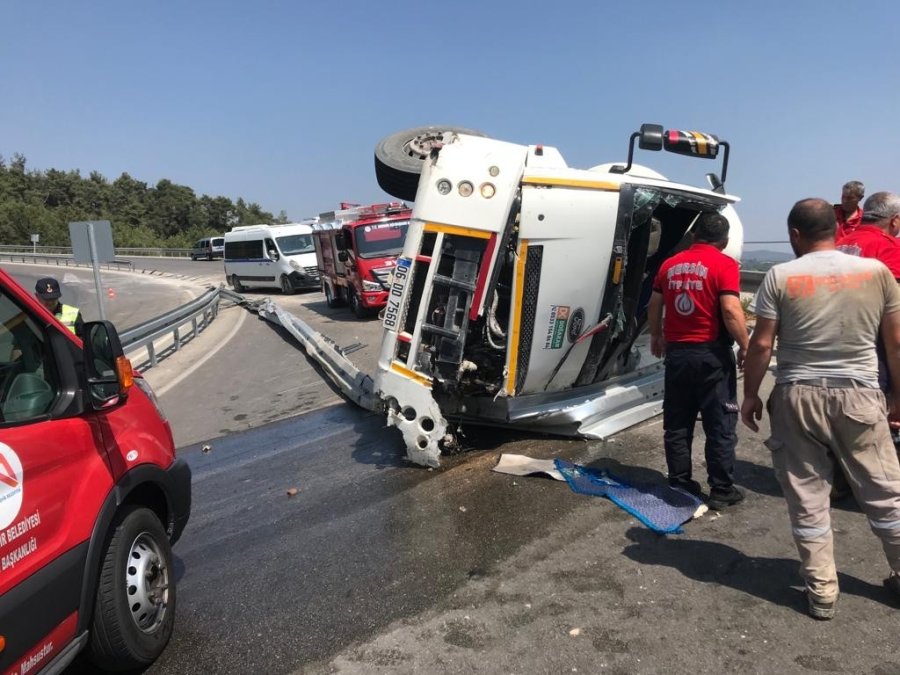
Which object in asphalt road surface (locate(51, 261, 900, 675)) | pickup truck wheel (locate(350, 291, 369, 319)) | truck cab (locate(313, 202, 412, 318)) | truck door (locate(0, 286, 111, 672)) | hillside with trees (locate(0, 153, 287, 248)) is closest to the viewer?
truck door (locate(0, 286, 111, 672))

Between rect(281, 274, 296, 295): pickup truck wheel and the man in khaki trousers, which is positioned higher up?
the man in khaki trousers

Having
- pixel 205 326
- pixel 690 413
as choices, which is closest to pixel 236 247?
pixel 205 326

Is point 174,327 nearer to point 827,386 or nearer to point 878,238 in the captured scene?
point 878,238

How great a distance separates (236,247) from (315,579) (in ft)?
74.9

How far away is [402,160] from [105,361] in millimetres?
4526

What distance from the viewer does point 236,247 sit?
24797mm

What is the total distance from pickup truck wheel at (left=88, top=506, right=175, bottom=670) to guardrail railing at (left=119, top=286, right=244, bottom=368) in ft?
22.9

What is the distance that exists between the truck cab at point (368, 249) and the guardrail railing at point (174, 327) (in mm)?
3437

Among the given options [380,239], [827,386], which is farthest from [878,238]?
[380,239]

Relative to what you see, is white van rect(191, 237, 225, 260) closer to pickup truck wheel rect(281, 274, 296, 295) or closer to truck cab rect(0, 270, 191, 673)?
pickup truck wheel rect(281, 274, 296, 295)

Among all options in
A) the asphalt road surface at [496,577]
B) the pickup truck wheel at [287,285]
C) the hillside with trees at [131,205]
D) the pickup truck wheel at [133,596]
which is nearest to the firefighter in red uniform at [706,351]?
the asphalt road surface at [496,577]

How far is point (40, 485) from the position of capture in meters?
2.36

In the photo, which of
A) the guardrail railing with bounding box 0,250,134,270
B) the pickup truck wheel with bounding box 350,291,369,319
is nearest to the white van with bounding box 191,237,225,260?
the guardrail railing with bounding box 0,250,134,270

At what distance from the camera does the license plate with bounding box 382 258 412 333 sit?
4.94 meters
